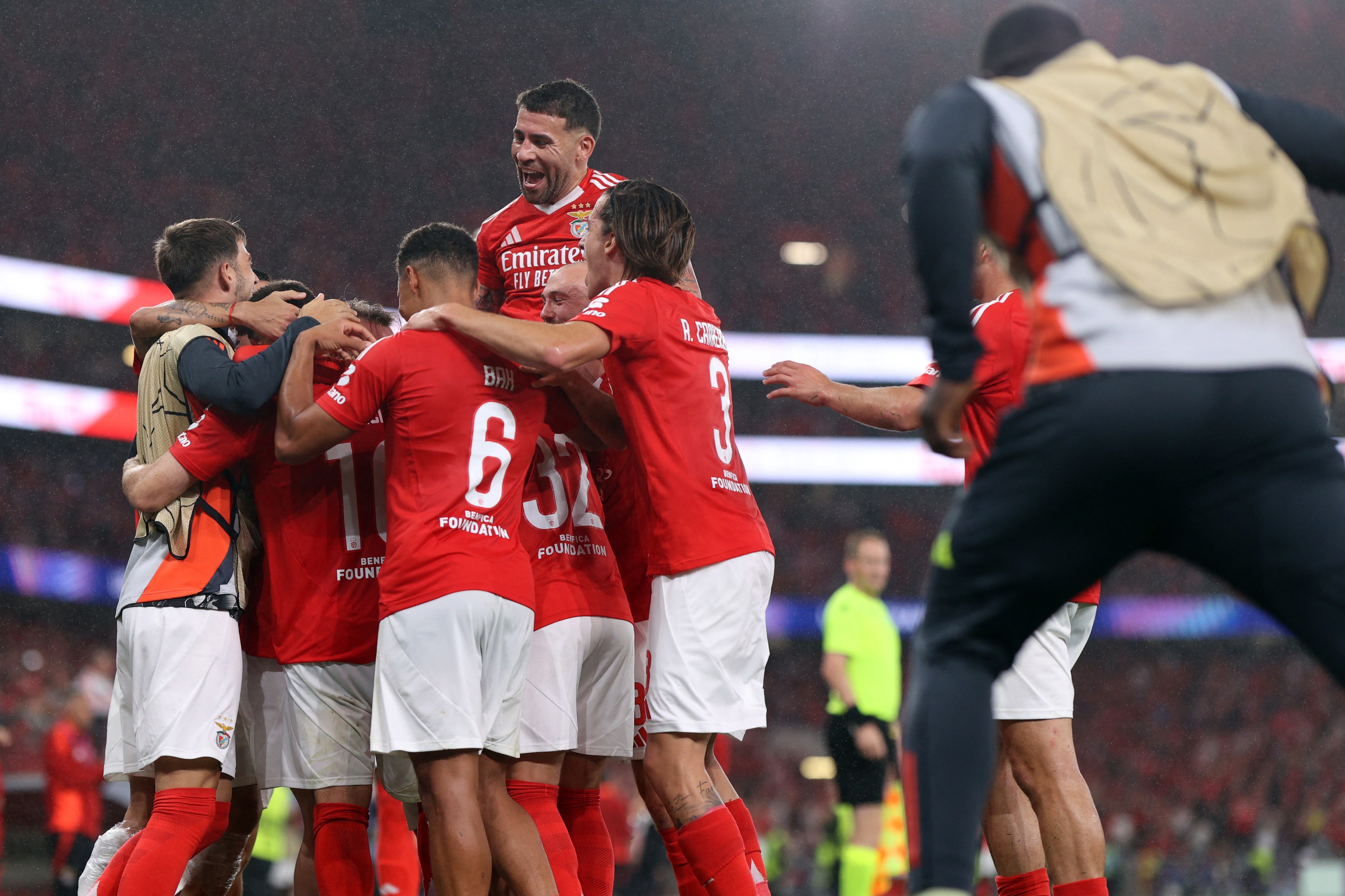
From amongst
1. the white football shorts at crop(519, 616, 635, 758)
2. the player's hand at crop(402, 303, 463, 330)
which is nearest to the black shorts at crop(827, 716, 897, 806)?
the white football shorts at crop(519, 616, 635, 758)

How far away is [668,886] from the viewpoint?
11.3 metres

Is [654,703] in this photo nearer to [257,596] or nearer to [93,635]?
[257,596]

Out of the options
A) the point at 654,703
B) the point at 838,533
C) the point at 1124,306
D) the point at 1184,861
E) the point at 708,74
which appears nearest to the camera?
the point at 1124,306

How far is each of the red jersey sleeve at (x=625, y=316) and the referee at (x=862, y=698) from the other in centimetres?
402

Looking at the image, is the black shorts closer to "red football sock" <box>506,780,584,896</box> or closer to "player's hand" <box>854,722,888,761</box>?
"player's hand" <box>854,722,888,761</box>

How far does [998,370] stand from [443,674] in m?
1.75

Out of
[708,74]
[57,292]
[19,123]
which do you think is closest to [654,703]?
[708,74]

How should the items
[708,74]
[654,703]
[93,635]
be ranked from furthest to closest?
[93,635], [708,74], [654,703]

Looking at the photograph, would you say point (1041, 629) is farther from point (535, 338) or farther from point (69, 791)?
point (69, 791)

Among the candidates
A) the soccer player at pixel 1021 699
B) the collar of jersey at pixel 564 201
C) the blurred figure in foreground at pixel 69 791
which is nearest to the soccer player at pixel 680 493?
the soccer player at pixel 1021 699

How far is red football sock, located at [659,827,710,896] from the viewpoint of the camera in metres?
3.41

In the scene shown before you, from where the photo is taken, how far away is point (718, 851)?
9.93 ft

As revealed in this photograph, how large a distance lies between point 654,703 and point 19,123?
13.4 metres

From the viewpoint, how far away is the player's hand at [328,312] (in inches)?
142
